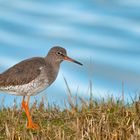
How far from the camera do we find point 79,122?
744 centimetres

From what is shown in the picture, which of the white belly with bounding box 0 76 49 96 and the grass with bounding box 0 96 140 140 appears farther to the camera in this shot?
the white belly with bounding box 0 76 49 96

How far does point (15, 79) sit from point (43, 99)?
0.67 m

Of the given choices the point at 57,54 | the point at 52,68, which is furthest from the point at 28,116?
the point at 57,54

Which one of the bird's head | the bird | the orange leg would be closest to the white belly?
the bird

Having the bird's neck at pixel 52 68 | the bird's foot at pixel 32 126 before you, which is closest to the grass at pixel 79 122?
the bird's foot at pixel 32 126

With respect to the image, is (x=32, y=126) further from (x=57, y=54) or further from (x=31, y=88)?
(x=57, y=54)

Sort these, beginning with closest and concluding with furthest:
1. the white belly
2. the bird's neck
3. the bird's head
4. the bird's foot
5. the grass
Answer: the grass → the bird's foot → the white belly → the bird's neck → the bird's head

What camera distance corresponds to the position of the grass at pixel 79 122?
6891 millimetres

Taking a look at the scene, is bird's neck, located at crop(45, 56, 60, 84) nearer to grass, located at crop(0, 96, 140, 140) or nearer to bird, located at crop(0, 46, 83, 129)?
bird, located at crop(0, 46, 83, 129)

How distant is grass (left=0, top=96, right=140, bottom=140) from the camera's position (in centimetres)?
689

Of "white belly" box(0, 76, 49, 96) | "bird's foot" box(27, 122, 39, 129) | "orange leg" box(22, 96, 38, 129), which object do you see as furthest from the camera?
"white belly" box(0, 76, 49, 96)

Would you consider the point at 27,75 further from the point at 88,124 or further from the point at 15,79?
the point at 88,124

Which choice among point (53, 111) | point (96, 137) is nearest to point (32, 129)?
point (53, 111)

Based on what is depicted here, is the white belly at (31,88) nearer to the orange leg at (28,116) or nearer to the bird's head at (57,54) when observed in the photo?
the orange leg at (28,116)
